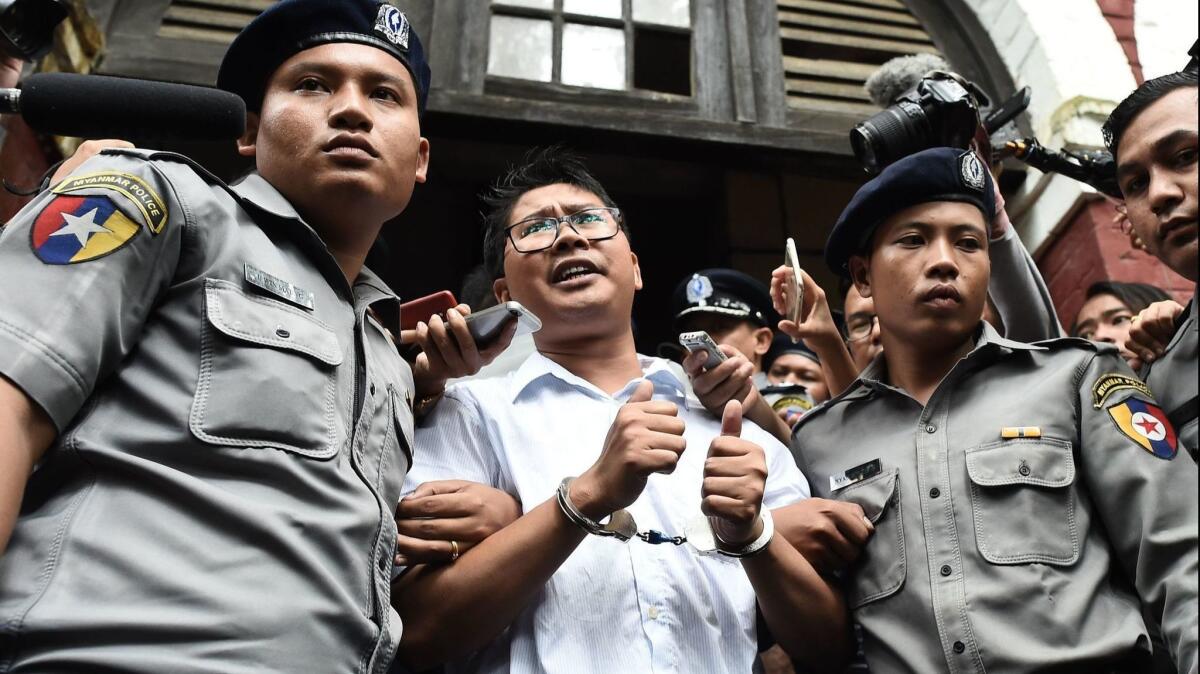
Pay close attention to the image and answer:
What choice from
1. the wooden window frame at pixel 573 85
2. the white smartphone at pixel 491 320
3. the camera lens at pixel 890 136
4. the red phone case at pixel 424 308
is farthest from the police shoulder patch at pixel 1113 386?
the wooden window frame at pixel 573 85

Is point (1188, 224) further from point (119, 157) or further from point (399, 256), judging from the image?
point (399, 256)

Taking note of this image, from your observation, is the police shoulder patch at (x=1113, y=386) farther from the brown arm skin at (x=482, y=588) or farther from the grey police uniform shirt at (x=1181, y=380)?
the brown arm skin at (x=482, y=588)

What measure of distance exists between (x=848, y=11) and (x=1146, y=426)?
3.60m

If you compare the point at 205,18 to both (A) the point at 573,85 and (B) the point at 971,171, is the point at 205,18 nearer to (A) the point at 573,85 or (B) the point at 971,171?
(A) the point at 573,85

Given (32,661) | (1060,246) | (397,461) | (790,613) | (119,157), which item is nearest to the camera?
(32,661)

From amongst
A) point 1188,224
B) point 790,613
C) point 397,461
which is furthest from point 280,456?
point 1188,224

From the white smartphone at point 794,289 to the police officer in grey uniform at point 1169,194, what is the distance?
0.63 meters

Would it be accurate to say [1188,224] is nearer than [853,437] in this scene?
Yes

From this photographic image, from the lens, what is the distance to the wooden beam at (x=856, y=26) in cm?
476

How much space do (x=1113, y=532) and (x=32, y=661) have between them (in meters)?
1.54

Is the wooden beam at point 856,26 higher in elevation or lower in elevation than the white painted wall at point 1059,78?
higher

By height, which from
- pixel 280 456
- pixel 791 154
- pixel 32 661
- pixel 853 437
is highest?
pixel 791 154

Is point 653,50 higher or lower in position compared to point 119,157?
higher

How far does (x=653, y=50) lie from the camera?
14.9ft
